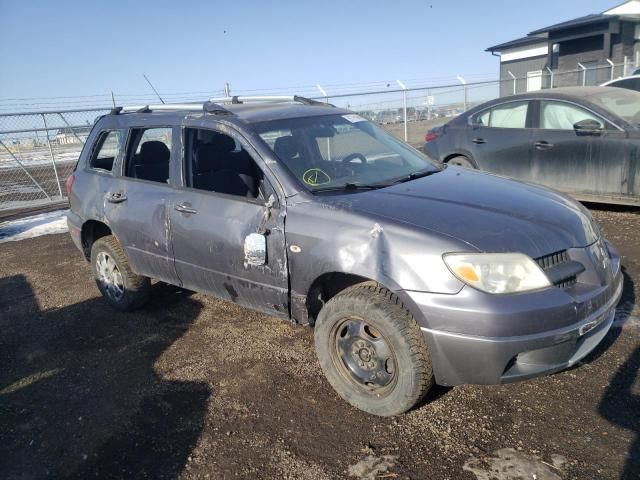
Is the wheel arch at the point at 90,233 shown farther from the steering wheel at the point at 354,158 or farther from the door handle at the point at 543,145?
the door handle at the point at 543,145

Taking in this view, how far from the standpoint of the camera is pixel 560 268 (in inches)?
108

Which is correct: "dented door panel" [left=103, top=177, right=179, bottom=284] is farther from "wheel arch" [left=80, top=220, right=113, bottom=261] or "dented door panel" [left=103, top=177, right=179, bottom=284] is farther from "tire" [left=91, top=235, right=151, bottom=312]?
"wheel arch" [left=80, top=220, right=113, bottom=261]

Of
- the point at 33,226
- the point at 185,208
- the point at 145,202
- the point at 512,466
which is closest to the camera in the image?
the point at 512,466

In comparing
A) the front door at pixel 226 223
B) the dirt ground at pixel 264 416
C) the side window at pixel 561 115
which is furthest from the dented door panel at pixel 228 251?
the side window at pixel 561 115

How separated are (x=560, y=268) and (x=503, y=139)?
4.60m

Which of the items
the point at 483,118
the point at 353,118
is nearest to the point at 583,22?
the point at 483,118

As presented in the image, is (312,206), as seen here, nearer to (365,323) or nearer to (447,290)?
(365,323)

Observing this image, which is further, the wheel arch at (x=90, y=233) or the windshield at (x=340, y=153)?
the wheel arch at (x=90, y=233)

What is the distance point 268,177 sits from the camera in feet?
11.3

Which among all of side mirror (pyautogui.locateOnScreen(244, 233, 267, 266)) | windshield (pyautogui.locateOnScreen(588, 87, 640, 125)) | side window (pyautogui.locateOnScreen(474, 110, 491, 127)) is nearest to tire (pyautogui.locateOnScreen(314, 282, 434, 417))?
side mirror (pyautogui.locateOnScreen(244, 233, 267, 266))

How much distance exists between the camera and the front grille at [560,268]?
8.81ft

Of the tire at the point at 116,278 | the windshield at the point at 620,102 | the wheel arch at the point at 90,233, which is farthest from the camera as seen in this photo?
the windshield at the point at 620,102

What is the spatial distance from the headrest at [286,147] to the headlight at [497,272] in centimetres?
145

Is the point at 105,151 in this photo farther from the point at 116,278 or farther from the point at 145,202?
the point at 116,278
